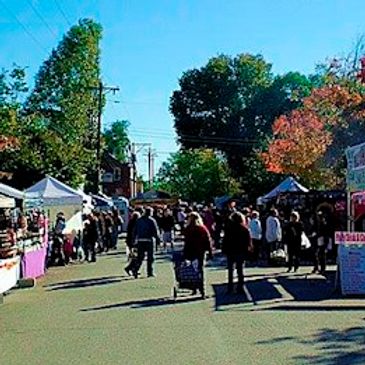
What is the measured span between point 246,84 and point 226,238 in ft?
184

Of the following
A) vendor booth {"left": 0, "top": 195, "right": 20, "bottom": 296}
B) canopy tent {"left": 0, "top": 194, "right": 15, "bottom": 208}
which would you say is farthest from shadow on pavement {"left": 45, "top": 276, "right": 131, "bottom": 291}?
canopy tent {"left": 0, "top": 194, "right": 15, "bottom": 208}

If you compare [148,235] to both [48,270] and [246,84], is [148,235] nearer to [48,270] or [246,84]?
[48,270]

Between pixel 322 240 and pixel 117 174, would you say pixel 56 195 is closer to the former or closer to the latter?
pixel 322 240

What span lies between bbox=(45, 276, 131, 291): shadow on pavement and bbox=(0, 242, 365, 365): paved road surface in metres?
0.10

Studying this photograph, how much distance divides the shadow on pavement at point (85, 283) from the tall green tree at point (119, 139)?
102337 mm

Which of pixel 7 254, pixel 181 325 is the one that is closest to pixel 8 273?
pixel 7 254

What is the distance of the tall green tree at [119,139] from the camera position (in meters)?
126

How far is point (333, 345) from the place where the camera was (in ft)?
36.9

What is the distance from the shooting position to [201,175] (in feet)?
261

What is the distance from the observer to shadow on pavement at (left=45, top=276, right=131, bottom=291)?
2055 cm

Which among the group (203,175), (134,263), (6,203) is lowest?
(134,263)

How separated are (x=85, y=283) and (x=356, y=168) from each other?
23.7ft

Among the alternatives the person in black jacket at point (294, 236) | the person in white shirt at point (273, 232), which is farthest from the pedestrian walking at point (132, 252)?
the person in white shirt at point (273, 232)

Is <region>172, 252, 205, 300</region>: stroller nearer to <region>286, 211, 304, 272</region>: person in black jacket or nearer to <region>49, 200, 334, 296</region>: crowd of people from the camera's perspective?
<region>49, 200, 334, 296</region>: crowd of people
